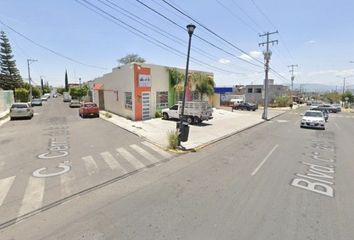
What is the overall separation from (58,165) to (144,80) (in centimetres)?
1474

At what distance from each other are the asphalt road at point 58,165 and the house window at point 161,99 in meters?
10.0

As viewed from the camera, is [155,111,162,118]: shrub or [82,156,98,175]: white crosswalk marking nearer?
[82,156,98,175]: white crosswalk marking

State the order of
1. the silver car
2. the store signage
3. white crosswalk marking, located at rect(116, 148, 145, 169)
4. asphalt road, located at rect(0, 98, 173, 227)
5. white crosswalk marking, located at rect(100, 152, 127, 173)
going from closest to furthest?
asphalt road, located at rect(0, 98, 173, 227) → white crosswalk marking, located at rect(100, 152, 127, 173) → white crosswalk marking, located at rect(116, 148, 145, 169) → the store signage → the silver car

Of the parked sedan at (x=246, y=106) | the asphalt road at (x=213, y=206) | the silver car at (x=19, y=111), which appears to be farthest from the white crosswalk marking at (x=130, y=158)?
the parked sedan at (x=246, y=106)

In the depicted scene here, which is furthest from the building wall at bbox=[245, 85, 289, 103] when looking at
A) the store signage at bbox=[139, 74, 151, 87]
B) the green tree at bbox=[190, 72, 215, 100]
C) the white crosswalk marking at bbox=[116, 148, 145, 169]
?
the white crosswalk marking at bbox=[116, 148, 145, 169]

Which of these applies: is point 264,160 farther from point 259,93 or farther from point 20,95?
point 259,93

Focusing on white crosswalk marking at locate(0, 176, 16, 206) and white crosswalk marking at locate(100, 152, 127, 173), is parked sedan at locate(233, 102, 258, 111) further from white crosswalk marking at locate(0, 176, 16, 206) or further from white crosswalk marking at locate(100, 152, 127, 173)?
white crosswalk marking at locate(0, 176, 16, 206)

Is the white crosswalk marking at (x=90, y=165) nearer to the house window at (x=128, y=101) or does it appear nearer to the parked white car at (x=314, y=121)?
the house window at (x=128, y=101)

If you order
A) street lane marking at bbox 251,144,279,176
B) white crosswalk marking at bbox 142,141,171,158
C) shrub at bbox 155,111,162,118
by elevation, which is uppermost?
shrub at bbox 155,111,162,118

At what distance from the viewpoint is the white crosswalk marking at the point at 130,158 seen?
29.7ft

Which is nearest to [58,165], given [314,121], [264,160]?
[264,160]

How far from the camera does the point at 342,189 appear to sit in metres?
6.64

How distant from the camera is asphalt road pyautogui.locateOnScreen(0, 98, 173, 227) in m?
6.00

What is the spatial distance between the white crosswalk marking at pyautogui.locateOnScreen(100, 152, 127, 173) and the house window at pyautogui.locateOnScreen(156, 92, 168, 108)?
47.5 feet
